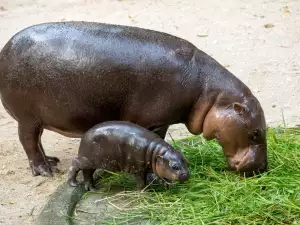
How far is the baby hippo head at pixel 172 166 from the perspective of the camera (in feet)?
13.7

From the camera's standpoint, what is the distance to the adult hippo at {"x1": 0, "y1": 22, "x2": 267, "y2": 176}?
4.49 m

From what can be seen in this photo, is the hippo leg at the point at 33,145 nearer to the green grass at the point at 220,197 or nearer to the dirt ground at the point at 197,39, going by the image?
the dirt ground at the point at 197,39

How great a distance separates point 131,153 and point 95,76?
0.65 meters

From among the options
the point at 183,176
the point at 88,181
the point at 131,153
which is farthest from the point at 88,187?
the point at 183,176

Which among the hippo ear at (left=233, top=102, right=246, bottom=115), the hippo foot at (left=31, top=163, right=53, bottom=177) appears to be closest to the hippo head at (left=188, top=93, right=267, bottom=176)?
the hippo ear at (left=233, top=102, right=246, bottom=115)

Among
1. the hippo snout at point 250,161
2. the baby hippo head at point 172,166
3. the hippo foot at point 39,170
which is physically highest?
the baby hippo head at point 172,166

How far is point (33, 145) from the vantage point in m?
5.11

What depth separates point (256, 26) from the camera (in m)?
9.34

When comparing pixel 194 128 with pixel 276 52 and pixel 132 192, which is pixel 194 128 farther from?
pixel 276 52

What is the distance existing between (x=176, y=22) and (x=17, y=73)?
5043 mm

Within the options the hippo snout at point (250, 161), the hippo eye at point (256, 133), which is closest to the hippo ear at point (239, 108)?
the hippo eye at point (256, 133)

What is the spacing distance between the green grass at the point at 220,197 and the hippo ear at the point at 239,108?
455 millimetres

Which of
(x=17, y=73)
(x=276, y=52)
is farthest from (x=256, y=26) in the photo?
(x=17, y=73)

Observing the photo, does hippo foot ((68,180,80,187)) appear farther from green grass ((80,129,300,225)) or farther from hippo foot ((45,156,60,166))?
hippo foot ((45,156,60,166))
